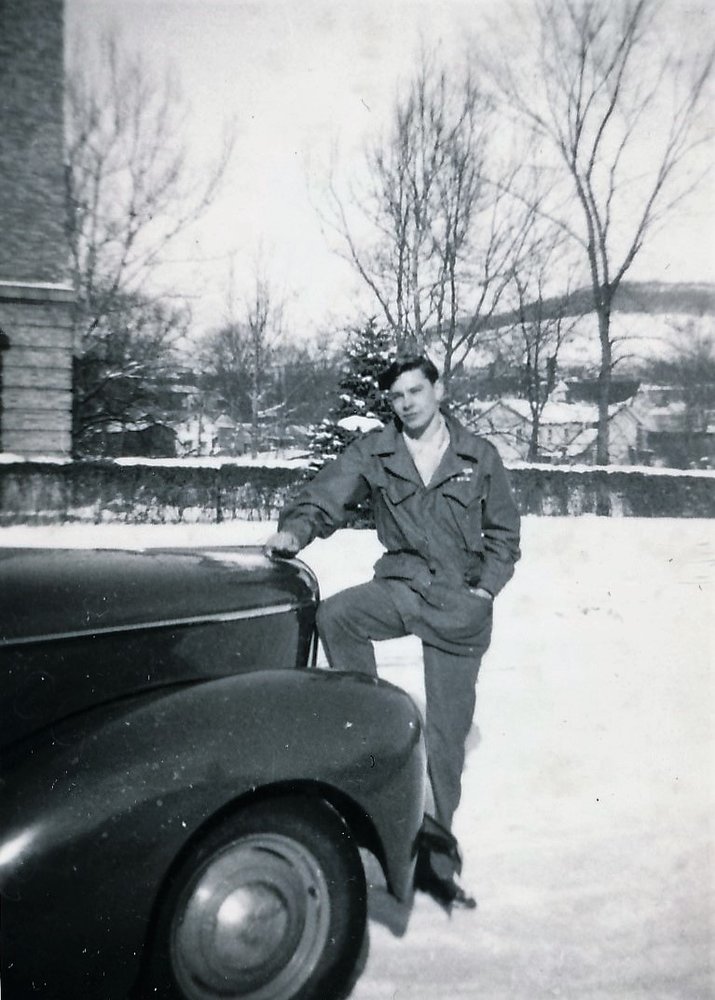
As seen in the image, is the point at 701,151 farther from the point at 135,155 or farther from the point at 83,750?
the point at 83,750

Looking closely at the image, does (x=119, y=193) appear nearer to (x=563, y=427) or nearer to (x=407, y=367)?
(x=407, y=367)

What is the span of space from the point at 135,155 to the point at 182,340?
7078 millimetres

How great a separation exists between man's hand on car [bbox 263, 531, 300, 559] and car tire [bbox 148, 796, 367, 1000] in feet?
3.04

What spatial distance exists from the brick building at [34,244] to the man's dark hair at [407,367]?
3178 mm

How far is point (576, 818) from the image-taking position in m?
2.96

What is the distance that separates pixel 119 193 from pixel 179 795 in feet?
20.7

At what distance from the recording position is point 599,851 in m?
2.72

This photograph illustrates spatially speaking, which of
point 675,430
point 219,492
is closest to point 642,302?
point 675,430

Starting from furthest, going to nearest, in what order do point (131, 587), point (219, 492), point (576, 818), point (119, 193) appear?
point (219, 492), point (119, 193), point (576, 818), point (131, 587)

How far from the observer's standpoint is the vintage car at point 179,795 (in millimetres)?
1509

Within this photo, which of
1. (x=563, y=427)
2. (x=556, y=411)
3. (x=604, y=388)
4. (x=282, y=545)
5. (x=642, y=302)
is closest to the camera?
(x=282, y=545)

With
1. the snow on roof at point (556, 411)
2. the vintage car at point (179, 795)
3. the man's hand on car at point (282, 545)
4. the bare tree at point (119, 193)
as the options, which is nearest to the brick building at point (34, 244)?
the bare tree at point (119, 193)

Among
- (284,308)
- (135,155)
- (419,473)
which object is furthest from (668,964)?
(284,308)

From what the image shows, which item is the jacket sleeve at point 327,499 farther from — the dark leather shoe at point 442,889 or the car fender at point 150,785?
the dark leather shoe at point 442,889
